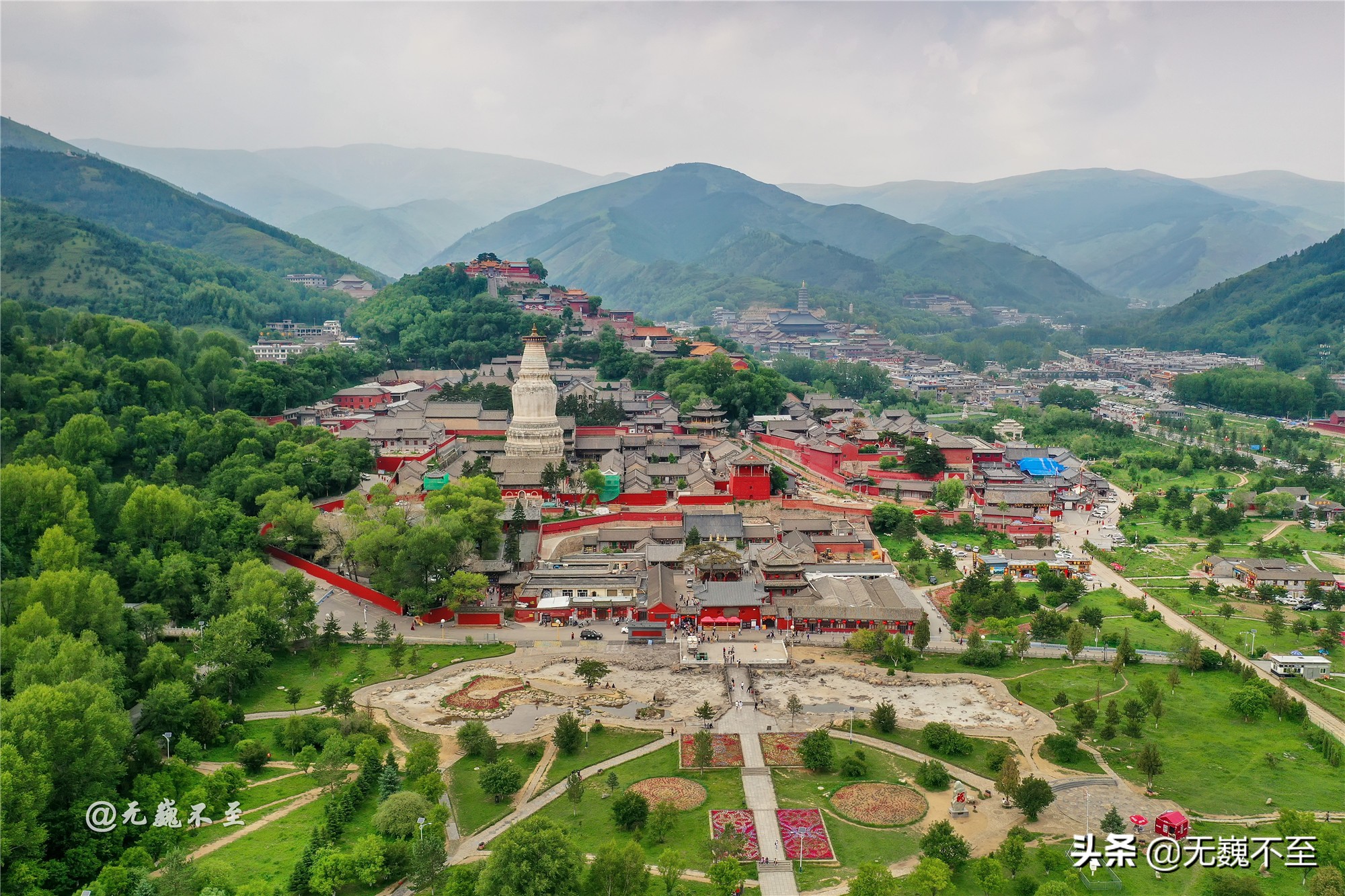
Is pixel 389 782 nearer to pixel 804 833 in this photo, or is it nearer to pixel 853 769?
pixel 804 833

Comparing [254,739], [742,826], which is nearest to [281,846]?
[254,739]

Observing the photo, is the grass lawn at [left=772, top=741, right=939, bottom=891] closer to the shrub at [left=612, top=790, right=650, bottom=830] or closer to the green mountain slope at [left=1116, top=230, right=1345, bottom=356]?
the shrub at [left=612, top=790, right=650, bottom=830]

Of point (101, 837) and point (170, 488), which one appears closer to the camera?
point (101, 837)

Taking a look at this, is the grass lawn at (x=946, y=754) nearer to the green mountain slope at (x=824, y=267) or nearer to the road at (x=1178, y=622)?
the road at (x=1178, y=622)

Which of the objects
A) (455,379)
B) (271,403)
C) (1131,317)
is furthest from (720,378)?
(1131,317)

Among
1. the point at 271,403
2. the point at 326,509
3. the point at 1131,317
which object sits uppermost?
the point at 1131,317

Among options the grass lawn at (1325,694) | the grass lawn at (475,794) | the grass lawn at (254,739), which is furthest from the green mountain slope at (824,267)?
the grass lawn at (475,794)

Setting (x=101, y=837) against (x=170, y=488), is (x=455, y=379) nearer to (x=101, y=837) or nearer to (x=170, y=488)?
(x=170, y=488)
